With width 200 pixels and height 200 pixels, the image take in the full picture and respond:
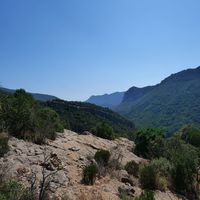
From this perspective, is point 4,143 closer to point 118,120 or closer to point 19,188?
point 19,188

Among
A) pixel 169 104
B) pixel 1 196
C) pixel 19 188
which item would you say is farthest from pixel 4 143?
pixel 169 104

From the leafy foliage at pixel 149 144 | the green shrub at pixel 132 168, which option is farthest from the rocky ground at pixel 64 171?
the leafy foliage at pixel 149 144

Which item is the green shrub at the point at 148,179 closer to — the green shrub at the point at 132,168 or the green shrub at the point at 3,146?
the green shrub at the point at 132,168

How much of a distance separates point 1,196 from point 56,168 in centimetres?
589

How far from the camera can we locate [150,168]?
17.6m

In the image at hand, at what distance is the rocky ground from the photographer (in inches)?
521

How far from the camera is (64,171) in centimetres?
1507

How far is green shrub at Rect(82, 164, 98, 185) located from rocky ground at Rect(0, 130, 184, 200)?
0.27 metres

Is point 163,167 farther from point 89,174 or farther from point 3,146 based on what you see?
point 3,146

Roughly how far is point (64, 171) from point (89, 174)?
44.6 inches

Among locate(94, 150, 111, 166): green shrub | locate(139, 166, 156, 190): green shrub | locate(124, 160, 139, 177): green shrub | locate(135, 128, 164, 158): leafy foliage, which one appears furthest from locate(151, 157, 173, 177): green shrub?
locate(135, 128, 164, 158): leafy foliage

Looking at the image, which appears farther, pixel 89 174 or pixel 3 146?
pixel 89 174

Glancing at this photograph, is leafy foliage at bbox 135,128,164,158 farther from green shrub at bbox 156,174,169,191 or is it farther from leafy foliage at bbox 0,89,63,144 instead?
leafy foliage at bbox 0,89,63,144

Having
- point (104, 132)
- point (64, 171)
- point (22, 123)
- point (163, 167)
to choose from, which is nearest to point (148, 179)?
point (163, 167)
